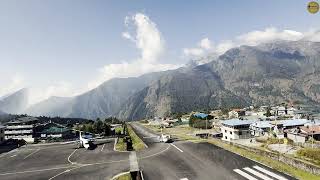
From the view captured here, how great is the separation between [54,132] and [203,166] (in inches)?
5651

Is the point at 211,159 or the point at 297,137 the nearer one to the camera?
the point at 211,159

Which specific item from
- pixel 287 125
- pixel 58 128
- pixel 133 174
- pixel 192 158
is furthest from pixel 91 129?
pixel 133 174

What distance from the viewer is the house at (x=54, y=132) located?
177125mm

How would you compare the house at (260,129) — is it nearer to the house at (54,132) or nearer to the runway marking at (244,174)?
the runway marking at (244,174)

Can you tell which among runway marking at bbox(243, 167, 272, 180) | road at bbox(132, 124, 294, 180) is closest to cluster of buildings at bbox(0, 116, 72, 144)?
road at bbox(132, 124, 294, 180)

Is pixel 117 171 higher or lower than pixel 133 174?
lower

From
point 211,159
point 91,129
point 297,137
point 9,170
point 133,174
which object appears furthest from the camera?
point 91,129

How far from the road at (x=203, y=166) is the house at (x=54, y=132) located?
121741 millimetres

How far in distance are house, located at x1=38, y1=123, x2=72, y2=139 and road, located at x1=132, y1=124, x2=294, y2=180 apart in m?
122

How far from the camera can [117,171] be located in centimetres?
5341

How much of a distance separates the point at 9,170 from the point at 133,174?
58685 millimetres

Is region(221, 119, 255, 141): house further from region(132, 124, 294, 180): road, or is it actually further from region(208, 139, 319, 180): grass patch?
region(208, 139, 319, 180): grass patch

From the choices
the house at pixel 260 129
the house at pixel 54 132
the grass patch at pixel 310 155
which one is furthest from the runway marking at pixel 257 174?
the house at pixel 54 132

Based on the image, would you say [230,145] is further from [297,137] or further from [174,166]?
[297,137]
